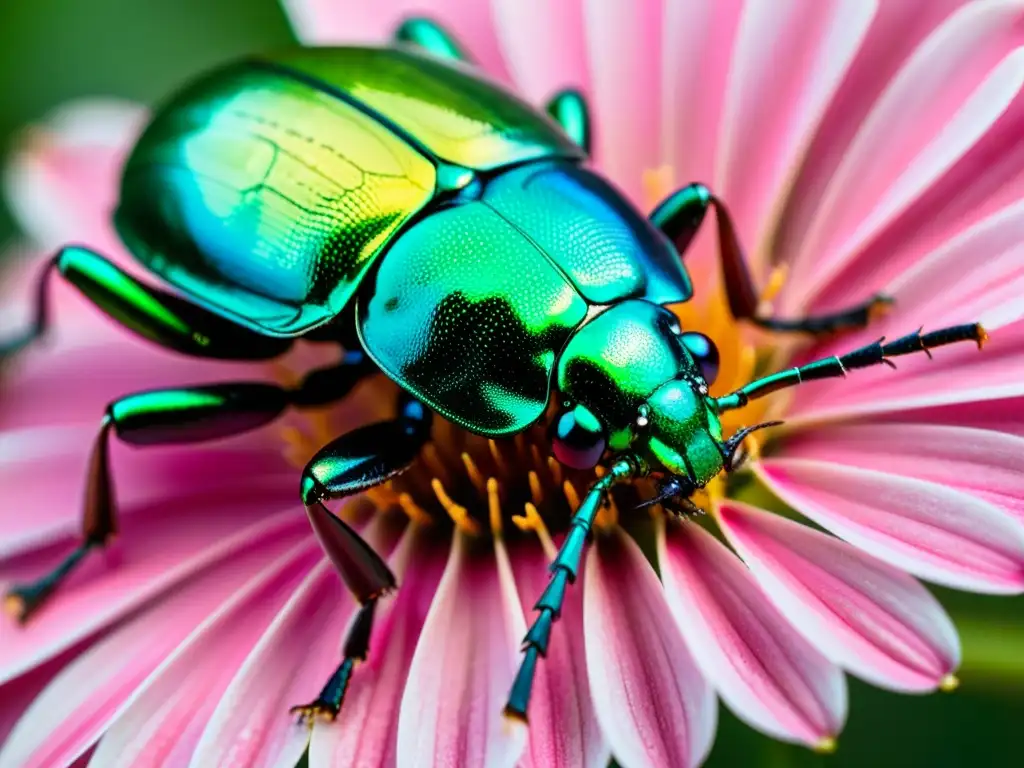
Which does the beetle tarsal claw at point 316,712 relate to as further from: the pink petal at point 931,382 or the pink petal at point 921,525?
the pink petal at point 931,382

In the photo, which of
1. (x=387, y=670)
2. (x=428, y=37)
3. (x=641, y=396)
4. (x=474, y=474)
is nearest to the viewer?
(x=641, y=396)

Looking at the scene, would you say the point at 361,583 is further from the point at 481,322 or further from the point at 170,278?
the point at 170,278

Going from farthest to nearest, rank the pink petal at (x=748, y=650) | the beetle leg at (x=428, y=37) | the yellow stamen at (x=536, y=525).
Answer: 1. the beetle leg at (x=428, y=37)
2. the yellow stamen at (x=536, y=525)
3. the pink petal at (x=748, y=650)

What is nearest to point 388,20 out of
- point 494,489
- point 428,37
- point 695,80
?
point 428,37

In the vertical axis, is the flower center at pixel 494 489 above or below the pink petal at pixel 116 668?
above

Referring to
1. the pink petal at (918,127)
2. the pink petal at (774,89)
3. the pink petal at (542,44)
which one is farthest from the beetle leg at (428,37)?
the pink petal at (918,127)

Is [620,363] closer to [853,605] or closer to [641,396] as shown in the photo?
[641,396]

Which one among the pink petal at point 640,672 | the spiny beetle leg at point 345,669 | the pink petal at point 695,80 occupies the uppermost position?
the pink petal at point 695,80
